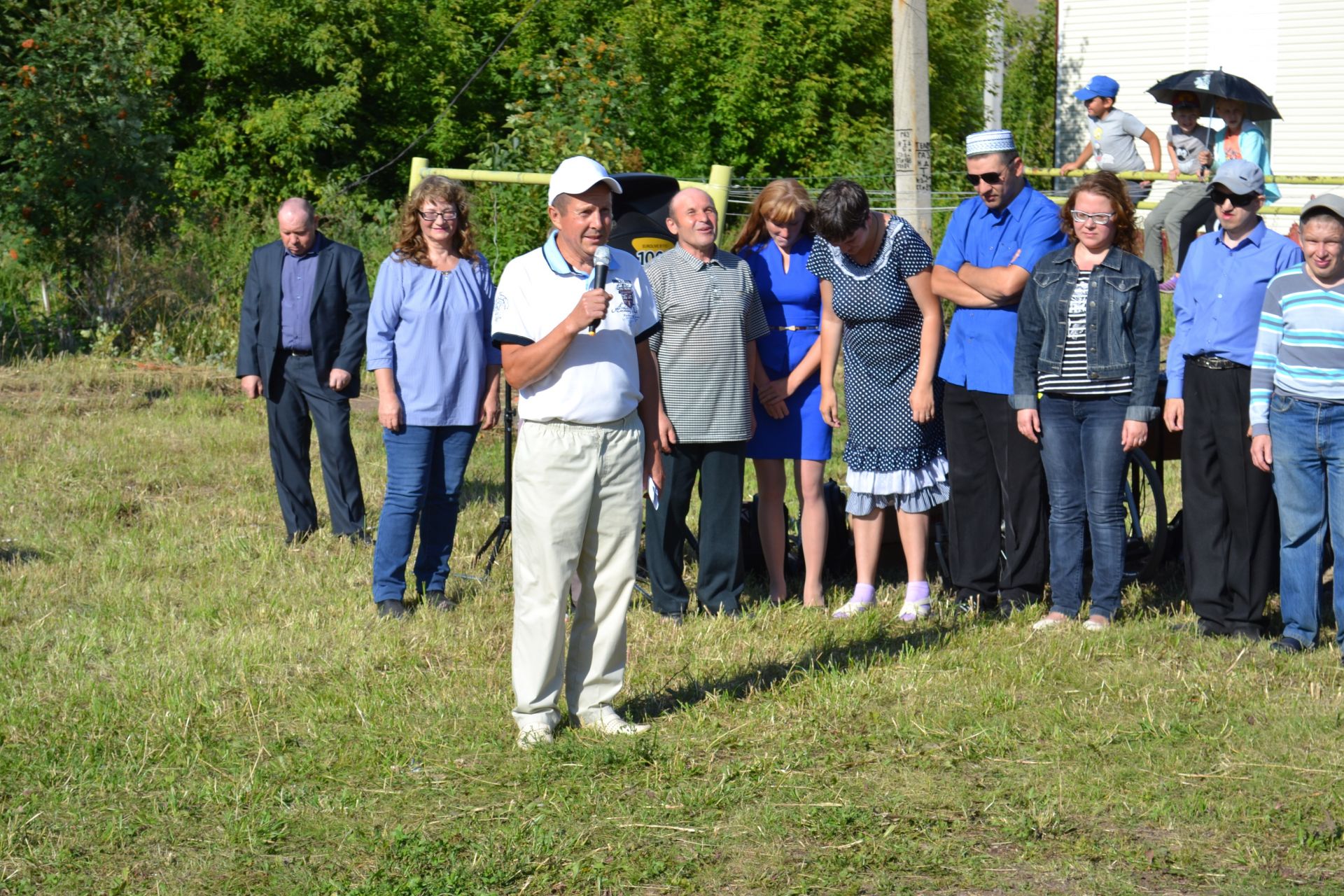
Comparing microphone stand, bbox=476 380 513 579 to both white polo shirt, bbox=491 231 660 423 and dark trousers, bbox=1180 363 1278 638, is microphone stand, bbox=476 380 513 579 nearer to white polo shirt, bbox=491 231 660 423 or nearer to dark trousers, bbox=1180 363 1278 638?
white polo shirt, bbox=491 231 660 423

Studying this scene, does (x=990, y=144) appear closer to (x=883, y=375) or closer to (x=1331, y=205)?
(x=883, y=375)

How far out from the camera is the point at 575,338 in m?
5.20

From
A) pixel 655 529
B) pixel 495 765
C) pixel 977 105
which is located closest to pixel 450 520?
pixel 655 529

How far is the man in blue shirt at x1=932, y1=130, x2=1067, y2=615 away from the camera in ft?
23.4

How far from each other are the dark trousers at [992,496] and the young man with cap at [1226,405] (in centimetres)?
69

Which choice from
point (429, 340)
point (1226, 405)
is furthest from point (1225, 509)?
point (429, 340)

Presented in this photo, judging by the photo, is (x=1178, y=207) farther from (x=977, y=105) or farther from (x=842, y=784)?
(x=977, y=105)

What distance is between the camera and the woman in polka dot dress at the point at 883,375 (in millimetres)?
7250

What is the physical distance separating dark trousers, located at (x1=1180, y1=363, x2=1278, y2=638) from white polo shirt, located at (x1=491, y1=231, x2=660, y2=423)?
2962mm

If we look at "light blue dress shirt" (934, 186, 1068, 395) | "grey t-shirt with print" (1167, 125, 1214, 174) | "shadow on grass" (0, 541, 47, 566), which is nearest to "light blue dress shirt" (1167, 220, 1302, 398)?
"light blue dress shirt" (934, 186, 1068, 395)

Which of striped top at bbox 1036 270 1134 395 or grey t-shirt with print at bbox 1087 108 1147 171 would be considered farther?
grey t-shirt with print at bbox 1087 108 1147 171

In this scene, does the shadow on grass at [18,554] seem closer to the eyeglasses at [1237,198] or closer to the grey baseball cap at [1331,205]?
the eyeglasses at [1237,198]

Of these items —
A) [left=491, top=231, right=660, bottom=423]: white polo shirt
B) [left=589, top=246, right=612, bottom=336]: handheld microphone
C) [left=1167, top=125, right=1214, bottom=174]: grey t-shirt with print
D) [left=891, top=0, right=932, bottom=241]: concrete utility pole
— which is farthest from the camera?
[left=891, top=0, right=932, bottom=241]: concrete utility pole

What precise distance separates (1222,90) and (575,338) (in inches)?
293
